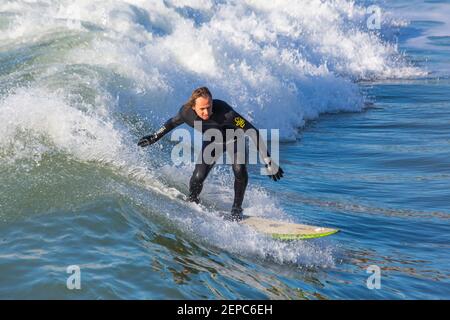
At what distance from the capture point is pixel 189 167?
31.9ft

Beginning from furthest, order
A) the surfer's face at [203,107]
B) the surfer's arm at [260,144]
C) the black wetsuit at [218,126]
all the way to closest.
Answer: the black wetsuit at [218,126] → the surfer's arm at [260,144] → the surfer's face at [203,107]

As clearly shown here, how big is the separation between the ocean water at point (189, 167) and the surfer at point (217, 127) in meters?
0.34

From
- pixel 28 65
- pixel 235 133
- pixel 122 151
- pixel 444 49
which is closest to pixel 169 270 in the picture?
pixel 235 133

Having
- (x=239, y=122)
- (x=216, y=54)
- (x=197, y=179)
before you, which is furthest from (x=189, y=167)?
(x=216, y=54)

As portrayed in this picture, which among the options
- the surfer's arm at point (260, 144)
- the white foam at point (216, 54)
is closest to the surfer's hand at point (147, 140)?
the surfer's arm at point (260, 144)

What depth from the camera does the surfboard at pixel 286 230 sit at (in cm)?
732

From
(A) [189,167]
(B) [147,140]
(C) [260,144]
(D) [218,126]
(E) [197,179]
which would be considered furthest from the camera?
(A) [189,167]

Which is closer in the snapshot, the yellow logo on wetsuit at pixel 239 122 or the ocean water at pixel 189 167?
the ocean water at pixel 189 167

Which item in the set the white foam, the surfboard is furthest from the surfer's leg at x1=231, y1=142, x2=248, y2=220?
the white foam

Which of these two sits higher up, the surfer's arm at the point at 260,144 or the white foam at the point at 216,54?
the white foam at the point at 216,54

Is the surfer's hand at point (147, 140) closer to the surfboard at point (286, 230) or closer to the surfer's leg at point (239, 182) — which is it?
the surfer's leg at point (239, 182)

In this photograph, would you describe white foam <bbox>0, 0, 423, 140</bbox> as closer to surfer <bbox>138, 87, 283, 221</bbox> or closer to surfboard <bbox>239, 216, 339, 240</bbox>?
surfer <bbox>138, 87, 283, 221</bbox>

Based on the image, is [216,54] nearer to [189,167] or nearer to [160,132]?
[189,167]

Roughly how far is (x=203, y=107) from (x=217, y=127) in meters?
0.52
